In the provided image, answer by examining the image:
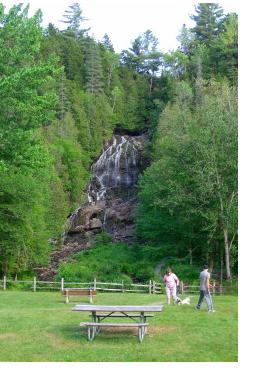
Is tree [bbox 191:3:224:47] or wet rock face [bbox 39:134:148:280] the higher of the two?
tree [bbox 191:3:224:47]

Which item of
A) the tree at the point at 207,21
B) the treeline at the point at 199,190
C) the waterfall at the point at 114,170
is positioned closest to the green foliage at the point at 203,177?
the treeline at the point at 199,190

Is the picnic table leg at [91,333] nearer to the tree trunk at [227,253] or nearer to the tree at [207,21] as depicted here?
the tree trunk at [227,253]

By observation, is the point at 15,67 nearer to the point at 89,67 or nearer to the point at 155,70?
the point at 89,67

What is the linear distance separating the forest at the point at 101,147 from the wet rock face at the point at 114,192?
137 centimetres

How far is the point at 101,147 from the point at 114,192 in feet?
32.2

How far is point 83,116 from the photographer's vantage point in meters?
65.3

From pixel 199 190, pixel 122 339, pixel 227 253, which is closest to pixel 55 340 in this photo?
pixel 122 339

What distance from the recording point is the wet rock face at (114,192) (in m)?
51.3

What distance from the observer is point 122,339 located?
45.4 ft

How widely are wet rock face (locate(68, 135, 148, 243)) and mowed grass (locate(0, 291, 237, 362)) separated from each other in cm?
3190

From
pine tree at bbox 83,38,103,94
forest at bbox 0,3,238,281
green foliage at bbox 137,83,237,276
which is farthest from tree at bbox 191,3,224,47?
green foliage at bbox 137,83,237,276

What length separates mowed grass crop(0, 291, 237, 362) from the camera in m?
12.0

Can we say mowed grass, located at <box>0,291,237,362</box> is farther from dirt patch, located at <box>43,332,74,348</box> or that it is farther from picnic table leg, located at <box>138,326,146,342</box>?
picnic table leg, located at <box>138,326,146,342</box>

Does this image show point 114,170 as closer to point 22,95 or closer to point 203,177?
point 203,177
